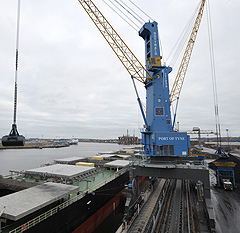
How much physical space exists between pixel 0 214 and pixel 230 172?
43.7m

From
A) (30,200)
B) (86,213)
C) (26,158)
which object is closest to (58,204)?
(30,200)

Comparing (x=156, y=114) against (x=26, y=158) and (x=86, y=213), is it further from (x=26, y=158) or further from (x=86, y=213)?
(x=26, y=158)

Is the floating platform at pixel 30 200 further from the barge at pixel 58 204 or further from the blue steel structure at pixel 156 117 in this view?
the blue steel structure at pixel 156 117

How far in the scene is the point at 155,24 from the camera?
91.4 feet

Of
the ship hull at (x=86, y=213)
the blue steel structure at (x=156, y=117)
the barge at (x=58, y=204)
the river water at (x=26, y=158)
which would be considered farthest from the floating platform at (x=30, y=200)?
the river water at (x=26, y=158)

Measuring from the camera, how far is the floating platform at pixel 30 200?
12344 millimetres

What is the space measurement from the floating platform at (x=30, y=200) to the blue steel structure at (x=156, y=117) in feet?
44.2

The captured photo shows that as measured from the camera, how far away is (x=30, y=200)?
14609 millimetres

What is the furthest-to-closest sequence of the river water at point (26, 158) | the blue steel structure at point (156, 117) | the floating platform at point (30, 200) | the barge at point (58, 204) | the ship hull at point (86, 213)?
the river water at point (26, 158)
the blue steel structure at point (156, 117)
the ship hull at point (86, 213)
the barge at point (58, 204)
the floating platform at point (30, 200)

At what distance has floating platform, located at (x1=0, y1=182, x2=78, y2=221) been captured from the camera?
12344 mm

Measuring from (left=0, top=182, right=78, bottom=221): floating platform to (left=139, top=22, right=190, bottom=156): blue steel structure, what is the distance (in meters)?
13.5

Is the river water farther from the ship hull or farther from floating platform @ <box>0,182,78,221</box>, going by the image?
floating platform @ <box>0,182,78,221</box>

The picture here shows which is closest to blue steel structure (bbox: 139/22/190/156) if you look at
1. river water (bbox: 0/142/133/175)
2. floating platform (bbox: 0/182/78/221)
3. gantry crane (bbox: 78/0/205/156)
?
gantry crane (bbox: 78/0/205/156)

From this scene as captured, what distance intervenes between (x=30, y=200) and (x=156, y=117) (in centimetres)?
1981
